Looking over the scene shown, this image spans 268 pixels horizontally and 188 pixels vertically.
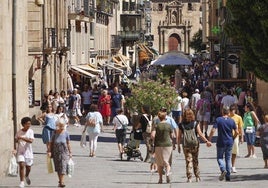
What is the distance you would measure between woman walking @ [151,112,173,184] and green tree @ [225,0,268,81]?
356 cm

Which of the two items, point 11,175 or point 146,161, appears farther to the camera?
point 146,161

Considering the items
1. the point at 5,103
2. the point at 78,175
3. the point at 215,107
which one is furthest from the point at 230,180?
the point at 215,107

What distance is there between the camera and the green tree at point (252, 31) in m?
23.8

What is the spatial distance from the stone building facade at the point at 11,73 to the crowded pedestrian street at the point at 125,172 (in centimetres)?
87

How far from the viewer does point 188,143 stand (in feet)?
69.3

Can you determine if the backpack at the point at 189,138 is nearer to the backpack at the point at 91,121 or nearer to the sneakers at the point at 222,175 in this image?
the sneakers at the point at 222,175

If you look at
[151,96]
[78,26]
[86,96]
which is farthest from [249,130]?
[78,26]

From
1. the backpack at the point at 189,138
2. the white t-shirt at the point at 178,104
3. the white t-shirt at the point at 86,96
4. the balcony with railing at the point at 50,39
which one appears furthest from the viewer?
the balcony with railing at the point at 50,39

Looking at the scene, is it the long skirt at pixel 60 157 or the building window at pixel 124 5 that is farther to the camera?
the building window at pixel 124 5

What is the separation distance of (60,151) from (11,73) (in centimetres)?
384

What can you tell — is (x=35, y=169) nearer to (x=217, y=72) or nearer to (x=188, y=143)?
(x=188, y=143)

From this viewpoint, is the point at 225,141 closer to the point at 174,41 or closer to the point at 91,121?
the point at 91,121

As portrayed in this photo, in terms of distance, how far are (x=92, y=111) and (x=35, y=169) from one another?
3605 millimetres

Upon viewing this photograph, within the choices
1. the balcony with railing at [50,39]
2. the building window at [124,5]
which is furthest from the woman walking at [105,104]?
the building window at [124,5]
